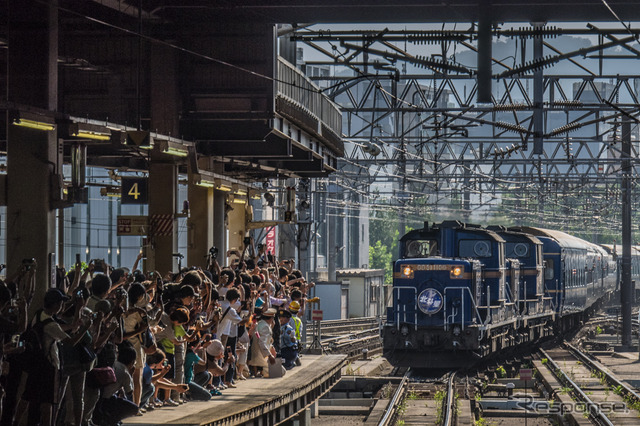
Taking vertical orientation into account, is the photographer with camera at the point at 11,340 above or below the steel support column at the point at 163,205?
below

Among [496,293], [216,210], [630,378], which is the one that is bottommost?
[630,378]

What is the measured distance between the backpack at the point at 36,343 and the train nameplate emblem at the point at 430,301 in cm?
1603

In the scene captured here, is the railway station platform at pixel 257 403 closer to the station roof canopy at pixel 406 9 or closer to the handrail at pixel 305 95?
the handrail at pixel 305 95

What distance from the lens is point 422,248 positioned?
2588cm

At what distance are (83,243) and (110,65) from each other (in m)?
32.1

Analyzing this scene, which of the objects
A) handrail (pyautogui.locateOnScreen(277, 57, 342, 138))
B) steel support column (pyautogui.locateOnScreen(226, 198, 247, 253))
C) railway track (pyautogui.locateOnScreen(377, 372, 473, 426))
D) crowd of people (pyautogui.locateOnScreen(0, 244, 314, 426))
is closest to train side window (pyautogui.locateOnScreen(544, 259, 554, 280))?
handrail (pyautogui.locateOnScreen(277, 57, 342, 138))

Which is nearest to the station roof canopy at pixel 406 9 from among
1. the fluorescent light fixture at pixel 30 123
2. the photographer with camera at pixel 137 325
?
the fluorescent light fixture at pixel 30 123

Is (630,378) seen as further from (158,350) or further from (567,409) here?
(158,350)

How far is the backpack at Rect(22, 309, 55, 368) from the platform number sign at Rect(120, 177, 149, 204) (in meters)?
12.3

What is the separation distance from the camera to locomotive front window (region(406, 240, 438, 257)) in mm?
25781

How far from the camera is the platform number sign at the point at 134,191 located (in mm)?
21766

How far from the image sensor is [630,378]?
26266 millimetres

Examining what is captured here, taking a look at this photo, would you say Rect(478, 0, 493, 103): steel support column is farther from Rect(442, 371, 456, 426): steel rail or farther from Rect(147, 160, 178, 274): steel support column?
Rect(147, 160, 178, 274): steel support column

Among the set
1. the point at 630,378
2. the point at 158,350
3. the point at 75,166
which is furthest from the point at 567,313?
the point at 158,350
